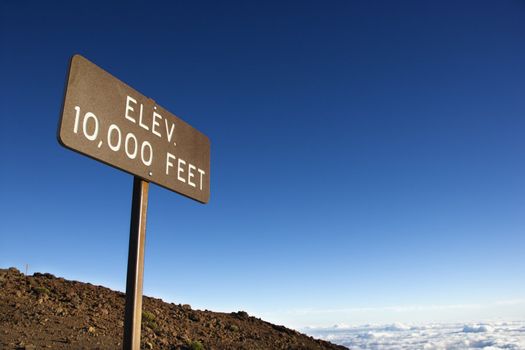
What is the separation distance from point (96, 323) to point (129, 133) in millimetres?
12038

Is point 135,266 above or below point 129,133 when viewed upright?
below

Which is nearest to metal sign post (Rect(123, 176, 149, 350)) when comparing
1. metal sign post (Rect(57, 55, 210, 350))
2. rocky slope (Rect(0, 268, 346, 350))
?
metal sign post (Rect(57, 55, 210, 350))

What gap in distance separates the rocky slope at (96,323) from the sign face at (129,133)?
30.4 ft

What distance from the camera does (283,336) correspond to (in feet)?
64.1

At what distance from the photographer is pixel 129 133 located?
319 centimetres

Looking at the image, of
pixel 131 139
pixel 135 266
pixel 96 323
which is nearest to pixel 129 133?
pixel 131 139

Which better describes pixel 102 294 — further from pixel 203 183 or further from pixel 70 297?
pixel 203 183

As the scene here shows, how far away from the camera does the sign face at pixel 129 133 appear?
2719mm

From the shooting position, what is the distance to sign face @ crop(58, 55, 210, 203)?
2719 millimetres

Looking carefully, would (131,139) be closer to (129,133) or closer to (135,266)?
(129,133)

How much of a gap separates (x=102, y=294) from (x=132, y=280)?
51.0ft

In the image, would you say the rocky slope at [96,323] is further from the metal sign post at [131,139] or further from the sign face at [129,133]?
the metal sign post at [131,139]

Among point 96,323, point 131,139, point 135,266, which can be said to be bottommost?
point 96,323

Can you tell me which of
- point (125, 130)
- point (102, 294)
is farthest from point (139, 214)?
point (102, 294)
